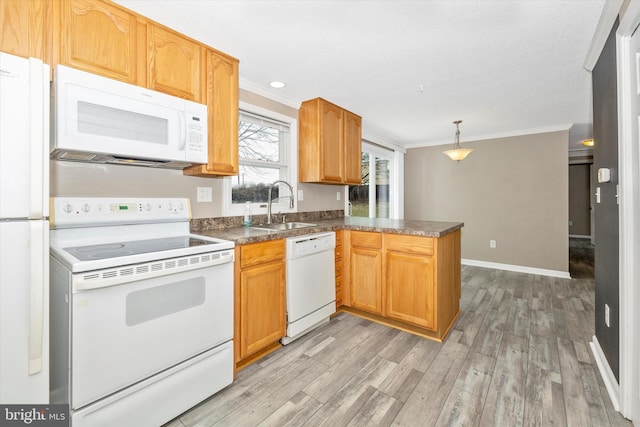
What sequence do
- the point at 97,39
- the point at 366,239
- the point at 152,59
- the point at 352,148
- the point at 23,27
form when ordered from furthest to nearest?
the point at 352,148, the point at 366,239, the point at 152,59, the point at 97,39, the point at 23,27

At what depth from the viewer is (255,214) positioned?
9.20 ft

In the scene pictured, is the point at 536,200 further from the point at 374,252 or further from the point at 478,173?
the point at 374,252

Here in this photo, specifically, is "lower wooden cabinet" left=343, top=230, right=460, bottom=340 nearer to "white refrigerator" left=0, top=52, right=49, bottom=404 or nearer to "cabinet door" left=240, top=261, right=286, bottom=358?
"cabinet door" left=240, top=261, right=286, bottom=358

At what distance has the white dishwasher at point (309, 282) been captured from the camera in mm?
2281

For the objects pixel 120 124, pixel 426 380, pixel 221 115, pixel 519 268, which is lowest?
pixel 426 380

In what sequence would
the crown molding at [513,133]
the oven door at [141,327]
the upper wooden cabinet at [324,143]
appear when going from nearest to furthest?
1. the oven door at [141,327]
2. the upper wooden cabinet at [324,143]
3. the crown molding at [513,133]

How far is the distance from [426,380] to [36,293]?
2058 mm

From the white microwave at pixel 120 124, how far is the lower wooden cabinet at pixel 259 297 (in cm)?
74

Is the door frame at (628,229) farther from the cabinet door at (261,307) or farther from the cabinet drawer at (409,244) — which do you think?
the cabinet door at (261,307)

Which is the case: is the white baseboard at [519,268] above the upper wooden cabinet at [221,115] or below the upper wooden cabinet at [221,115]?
below

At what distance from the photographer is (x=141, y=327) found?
1.38 metres

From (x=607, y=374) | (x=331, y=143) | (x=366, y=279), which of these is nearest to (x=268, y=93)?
(x=331, y=143)

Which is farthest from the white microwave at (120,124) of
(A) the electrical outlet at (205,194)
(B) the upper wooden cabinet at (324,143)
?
(B) the upper wooden cabinet at (324,143)
